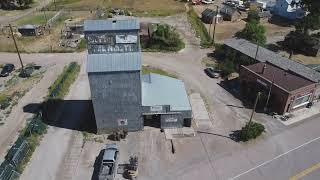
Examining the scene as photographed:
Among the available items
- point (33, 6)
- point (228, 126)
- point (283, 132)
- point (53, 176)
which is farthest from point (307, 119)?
point (33, 6)

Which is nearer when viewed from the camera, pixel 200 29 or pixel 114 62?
pixel 114 62

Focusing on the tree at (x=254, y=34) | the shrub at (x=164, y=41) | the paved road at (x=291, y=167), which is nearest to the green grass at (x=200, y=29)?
the shrub at (x=164, y=41)

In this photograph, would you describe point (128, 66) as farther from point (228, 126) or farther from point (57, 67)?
point (57, 67)

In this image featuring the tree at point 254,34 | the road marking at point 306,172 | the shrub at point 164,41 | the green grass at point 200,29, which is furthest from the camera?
the green grass at point 200,29

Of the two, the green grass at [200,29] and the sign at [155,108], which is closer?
the sign at [155,108]

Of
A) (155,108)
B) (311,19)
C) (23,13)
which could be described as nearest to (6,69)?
(155,108)

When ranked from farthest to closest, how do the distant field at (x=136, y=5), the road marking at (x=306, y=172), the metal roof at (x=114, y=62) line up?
the distant field at (x=136, y=5)
the metal roof at (x=114, y=62)
the road marking at (x=306, y=172)

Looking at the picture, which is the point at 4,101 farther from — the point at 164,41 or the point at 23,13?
the point at 23,13

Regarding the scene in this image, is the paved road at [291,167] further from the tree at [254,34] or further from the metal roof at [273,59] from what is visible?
the tree at [254,34]
